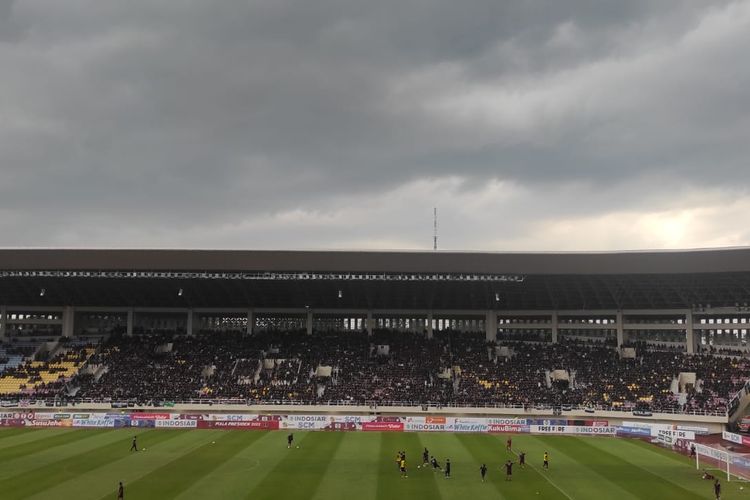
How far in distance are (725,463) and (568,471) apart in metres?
10.5

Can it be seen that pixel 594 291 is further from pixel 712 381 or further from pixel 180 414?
pixel 180 414

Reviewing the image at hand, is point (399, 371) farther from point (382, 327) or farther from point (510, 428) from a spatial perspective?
point (510, 428)

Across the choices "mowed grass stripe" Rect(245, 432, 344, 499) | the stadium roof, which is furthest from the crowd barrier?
the stadium roof

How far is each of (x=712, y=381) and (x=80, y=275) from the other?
6290cm

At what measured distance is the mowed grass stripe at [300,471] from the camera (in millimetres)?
32375

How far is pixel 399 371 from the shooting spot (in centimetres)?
6988

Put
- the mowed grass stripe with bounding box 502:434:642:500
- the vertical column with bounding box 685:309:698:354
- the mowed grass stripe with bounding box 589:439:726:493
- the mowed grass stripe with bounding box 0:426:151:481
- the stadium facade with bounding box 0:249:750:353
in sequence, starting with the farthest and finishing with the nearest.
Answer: the vertical column with bounding box 685:309:698:354
the stadium facade with bounding box 0:249:750:353
the mowed grass stripe with bounding box 0:426:151:481
the mowed grass stripe with bounding box 589:439:726:493
the mowed grass stripe with bounding box 502:434:642:500

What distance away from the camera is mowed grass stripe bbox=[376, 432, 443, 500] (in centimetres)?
3216

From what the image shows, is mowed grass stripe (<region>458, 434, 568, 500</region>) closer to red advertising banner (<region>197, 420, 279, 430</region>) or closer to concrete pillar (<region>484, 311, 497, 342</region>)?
red advertising banner (<region>197, 420, 279, 430</region>)

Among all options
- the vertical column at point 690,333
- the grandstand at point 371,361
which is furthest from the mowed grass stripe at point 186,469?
the vertical column at point 690,333

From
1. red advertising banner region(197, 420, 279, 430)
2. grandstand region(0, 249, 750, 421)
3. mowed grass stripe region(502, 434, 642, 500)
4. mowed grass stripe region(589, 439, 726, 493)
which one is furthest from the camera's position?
grandstand region(0, 249, 750, 421)

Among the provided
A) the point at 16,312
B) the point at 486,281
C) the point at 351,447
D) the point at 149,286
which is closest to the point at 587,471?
the point at 351,447

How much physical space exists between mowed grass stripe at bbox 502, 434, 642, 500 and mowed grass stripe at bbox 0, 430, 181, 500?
26065 millimetres

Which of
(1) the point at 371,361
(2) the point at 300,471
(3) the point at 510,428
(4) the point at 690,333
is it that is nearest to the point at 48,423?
(2) the point at 300,471
